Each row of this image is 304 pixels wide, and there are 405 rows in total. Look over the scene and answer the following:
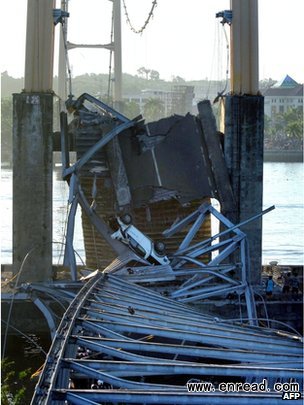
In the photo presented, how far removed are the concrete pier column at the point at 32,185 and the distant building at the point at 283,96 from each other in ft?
367

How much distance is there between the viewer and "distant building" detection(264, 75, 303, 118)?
436 ft

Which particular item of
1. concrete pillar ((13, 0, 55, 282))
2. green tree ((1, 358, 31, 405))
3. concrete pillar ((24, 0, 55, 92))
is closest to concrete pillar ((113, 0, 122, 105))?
concrete pillar ((24, 0, 55, 92))

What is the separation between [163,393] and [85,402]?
0.56 metres

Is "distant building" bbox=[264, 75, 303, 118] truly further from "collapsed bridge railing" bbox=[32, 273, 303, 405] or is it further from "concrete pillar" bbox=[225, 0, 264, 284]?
"collapsed bridge railing" bbox=[32, 273, 303, 405]

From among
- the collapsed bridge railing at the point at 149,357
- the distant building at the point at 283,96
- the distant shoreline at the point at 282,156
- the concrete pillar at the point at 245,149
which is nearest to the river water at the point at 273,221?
the concrete pillar at the point at 245,149

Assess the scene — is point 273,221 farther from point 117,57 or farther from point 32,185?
point 32,185

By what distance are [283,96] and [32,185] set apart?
11498 cm

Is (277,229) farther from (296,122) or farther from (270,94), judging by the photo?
(270,94)

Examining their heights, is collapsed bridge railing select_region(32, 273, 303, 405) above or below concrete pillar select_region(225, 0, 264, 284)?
below

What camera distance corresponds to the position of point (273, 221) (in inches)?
1991

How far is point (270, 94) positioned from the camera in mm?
134625

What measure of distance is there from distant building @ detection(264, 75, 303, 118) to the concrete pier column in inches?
4403

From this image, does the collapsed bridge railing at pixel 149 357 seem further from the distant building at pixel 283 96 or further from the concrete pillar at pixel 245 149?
the distant building at pixel 283 96

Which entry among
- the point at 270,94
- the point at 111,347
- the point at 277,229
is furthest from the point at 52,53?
the point at 270,94
